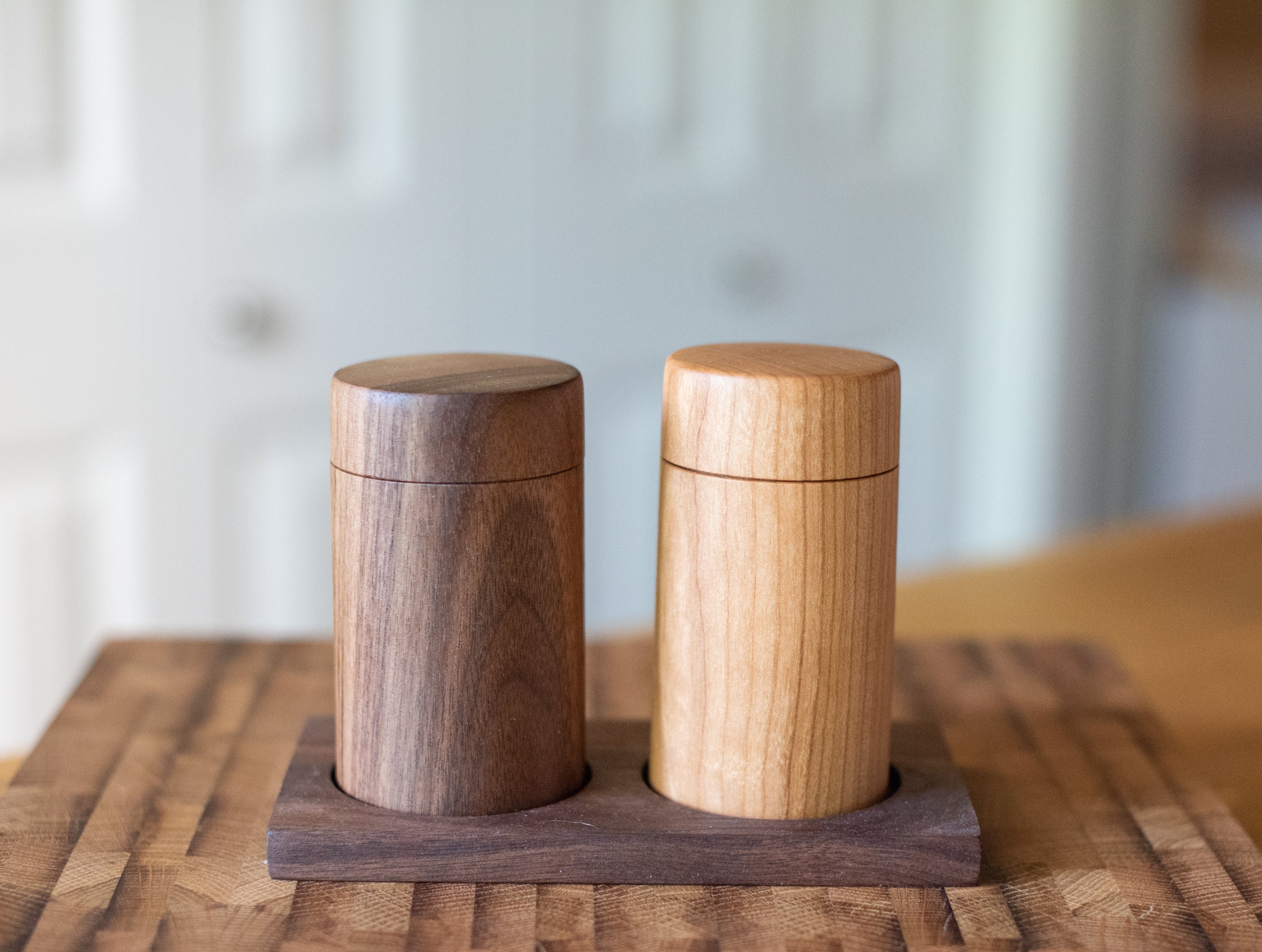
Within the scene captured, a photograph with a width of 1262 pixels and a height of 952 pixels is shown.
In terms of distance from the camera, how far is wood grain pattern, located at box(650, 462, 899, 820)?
0.43 m

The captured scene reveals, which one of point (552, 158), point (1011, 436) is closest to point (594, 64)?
point (552, 158)

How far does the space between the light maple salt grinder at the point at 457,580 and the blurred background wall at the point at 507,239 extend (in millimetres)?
879

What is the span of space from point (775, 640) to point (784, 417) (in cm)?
8

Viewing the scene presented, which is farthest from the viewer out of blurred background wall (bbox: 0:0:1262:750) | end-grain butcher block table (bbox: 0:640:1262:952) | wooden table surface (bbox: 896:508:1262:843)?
blurred background wall (bbox: 0:0:1262:750)

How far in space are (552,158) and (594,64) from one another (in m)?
0.11

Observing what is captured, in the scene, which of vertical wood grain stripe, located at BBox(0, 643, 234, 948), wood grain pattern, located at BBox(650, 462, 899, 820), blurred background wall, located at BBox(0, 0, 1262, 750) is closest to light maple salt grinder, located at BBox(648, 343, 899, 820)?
wood grain pattern, located at BBox(650, 462, 899, 820)

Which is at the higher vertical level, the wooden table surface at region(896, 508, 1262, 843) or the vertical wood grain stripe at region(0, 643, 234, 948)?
the vertical wood grain stripe at region(0, 643, 234, 948)

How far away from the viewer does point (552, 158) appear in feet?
4.71

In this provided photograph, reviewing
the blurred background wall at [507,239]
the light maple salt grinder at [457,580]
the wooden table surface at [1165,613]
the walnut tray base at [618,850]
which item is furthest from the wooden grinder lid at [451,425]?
the blurred background wall at [507,239]

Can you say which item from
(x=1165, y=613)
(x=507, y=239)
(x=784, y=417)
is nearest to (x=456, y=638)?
(x=784, y=417)

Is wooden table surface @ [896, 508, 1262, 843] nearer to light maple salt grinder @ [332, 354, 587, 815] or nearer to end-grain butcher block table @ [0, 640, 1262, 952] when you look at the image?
end-grain butcher block table @ [0, 640, 1262, 952]

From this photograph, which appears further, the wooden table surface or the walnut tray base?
the wooden table surface

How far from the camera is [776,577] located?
0.43 metres

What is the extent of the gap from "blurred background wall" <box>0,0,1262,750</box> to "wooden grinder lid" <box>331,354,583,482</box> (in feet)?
2.96
